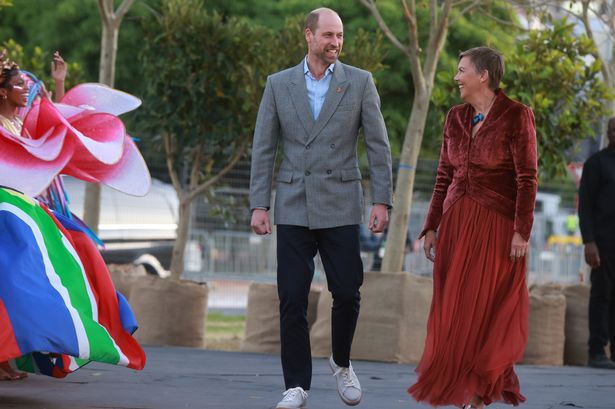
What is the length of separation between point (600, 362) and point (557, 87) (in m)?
2.71

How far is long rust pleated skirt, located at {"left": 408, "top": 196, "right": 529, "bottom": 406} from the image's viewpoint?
6.85 meters

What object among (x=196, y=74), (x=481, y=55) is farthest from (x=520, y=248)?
(x=196, y=74)

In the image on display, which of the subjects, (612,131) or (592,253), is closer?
(592,253)

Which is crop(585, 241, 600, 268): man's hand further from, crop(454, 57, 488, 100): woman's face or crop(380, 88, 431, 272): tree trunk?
crop(454, 57, 488, 100): woman's face

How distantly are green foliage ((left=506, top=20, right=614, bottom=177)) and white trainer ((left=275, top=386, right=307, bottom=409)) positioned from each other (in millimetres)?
6030

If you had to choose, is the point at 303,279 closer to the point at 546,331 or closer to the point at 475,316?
the point at 475,316

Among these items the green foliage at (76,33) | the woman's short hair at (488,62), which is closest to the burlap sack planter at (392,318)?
the woman's short hair at (488,62)

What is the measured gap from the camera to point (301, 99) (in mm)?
7297

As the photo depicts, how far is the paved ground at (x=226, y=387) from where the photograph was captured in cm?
752

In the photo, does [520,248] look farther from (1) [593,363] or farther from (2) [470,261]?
(1) [593,363]

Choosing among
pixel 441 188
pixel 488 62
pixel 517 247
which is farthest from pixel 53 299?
pixel 488 62

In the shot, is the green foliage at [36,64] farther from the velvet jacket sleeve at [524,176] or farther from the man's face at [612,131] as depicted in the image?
the velvet jacket sleeve at [524,176]

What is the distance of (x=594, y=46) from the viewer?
42.7ft

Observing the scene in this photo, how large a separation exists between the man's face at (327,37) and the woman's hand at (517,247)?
133 centimetres
